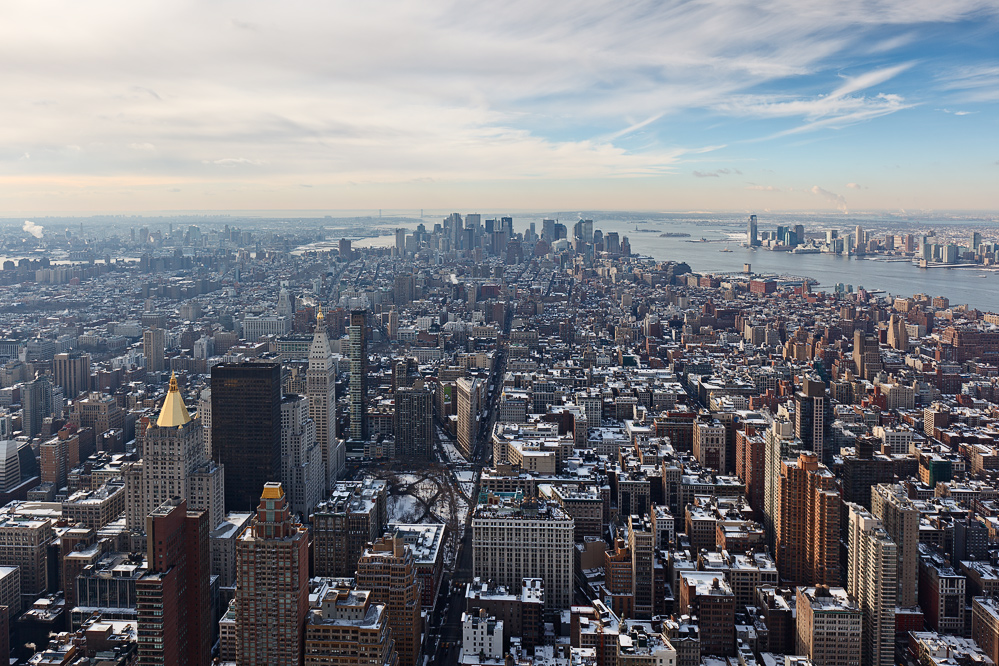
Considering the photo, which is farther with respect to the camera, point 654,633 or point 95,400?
point 95,400

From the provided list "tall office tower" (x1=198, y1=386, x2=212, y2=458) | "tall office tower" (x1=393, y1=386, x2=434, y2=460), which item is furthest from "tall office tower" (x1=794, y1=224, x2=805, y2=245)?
"tall office tower" (x1=198, y1=386, x2=212, y2=458)

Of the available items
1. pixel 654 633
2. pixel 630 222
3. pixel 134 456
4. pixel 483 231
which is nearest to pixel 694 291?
pixel 483 231

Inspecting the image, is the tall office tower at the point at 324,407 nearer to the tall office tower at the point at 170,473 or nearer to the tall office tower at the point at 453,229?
the tall office tower at the point at 170,473

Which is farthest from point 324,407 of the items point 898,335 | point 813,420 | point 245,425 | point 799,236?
point 799,236

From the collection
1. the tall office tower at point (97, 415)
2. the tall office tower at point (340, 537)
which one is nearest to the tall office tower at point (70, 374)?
the tall office tower at point (97, 415)

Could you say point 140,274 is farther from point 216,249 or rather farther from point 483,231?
point 483,231

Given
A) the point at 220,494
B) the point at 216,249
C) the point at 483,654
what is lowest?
the point at 483,654
